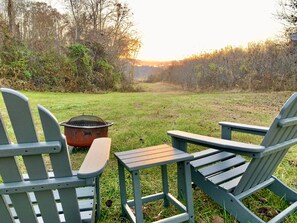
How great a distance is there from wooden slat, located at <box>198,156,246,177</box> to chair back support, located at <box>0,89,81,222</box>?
1.15 meters

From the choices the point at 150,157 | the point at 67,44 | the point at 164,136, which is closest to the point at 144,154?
the point at 150,157

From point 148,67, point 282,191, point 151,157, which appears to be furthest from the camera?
point 148,67

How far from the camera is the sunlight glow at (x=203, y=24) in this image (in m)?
10.3

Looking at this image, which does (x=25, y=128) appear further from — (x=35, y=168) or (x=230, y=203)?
(x=230, y=203)

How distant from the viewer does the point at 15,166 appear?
3.69 feet

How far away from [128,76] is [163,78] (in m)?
4.63

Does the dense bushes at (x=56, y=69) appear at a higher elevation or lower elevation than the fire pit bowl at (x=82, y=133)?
higher

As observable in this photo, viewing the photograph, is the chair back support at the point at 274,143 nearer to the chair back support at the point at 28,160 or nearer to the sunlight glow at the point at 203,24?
the chair back support at the point at 28,160

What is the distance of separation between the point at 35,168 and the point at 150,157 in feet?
2.60

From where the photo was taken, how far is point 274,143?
168cm

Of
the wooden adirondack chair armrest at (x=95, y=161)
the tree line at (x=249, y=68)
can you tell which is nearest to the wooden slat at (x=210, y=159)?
the wooden adirondack chair armrest at (x=95, y=161)

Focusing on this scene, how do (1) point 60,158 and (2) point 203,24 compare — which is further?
(2) point 203,24

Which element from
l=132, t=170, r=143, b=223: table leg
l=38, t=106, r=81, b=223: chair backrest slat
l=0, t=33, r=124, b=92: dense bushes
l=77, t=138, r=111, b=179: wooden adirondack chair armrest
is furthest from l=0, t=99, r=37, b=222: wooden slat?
l=0, t=33, r=124, b=92: dense bushes

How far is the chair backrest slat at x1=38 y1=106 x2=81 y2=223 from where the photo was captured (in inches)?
42.6
